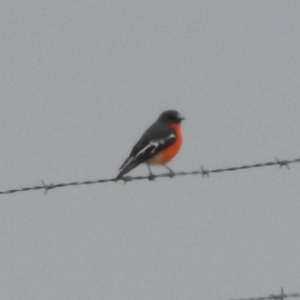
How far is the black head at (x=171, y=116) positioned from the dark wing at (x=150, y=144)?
325 millimetres

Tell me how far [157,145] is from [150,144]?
143 millimetres

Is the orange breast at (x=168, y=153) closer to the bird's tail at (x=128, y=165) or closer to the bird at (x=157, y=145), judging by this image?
the bird at (x=157, y=145)

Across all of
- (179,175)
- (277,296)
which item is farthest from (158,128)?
(277,296)

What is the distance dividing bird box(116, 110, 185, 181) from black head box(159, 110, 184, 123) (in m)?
0.05

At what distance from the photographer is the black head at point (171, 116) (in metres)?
16.3

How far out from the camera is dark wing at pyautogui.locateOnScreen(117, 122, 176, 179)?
14.1 meters

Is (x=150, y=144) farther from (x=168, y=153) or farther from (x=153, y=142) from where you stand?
(x=168, y=153)

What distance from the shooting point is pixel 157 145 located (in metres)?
14.9

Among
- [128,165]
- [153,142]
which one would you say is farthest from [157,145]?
[128,165]

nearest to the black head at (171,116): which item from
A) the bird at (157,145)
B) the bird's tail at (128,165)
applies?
the bird at (157,145)

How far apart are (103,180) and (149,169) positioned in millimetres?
3776

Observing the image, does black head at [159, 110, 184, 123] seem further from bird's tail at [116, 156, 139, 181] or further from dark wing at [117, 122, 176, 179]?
bird's tail at [116, 156, 139, 181]

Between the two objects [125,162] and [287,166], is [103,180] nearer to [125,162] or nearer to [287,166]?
[287,166]

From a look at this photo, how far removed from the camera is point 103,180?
36.2ft
